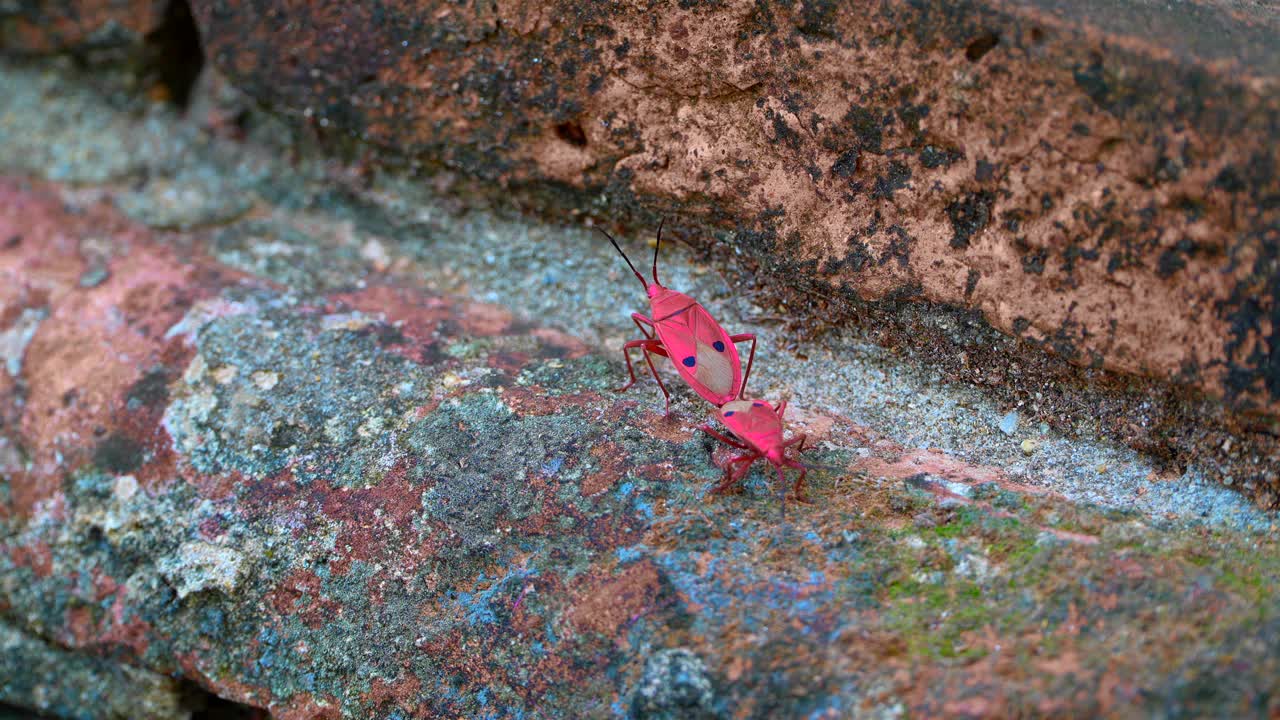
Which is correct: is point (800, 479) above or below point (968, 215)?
below

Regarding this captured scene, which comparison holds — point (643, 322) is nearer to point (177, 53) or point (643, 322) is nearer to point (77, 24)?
point (177, 53)

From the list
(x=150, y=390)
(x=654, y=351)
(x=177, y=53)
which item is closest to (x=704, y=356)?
(x=654, y=351)

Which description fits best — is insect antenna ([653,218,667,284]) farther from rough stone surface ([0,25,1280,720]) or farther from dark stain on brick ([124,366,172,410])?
dark stain on brick ([124,366,172,410])

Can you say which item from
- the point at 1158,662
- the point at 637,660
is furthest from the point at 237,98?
the point at 1158,662

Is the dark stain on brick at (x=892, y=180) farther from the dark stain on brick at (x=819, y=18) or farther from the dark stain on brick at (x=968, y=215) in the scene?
the dark stain on brick at (x=819, y=18)

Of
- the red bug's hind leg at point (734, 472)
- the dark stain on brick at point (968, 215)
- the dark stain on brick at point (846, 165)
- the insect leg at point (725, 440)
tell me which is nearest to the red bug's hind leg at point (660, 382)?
the insect leg at point (725, 440)

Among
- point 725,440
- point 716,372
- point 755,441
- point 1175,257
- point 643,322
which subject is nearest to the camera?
point 1175,257
